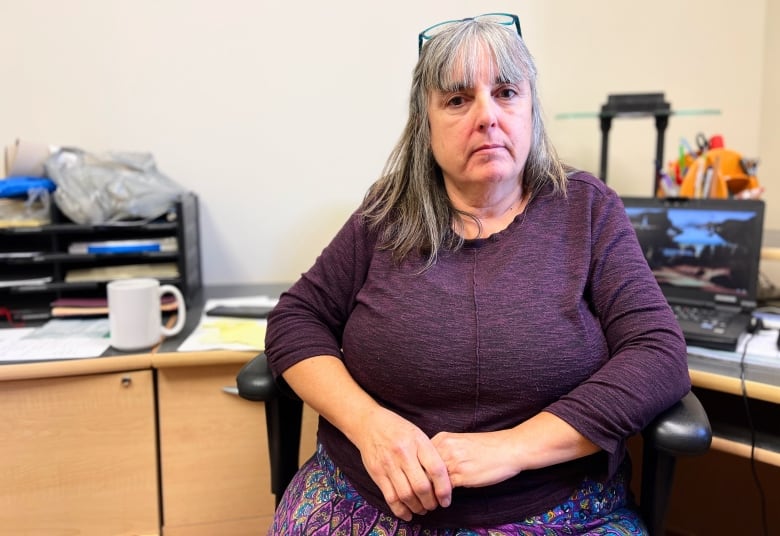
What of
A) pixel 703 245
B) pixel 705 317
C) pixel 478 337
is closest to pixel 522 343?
pixel 478 337

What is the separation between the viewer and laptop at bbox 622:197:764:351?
50.1 inches

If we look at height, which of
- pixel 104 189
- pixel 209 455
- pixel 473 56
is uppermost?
pixel 473 56

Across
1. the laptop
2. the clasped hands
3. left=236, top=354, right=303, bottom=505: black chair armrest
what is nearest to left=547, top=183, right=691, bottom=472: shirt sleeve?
the clasped hands

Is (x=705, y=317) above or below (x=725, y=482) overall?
above

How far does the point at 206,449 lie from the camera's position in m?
1.24

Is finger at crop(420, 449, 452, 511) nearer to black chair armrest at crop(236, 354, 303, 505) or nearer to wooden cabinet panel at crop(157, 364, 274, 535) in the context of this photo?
black chair armrest at crop(236, 354, 303, 505)

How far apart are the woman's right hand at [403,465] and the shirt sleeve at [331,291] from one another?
20cm

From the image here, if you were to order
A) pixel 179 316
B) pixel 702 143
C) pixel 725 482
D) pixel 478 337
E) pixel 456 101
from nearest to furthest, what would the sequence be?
pixel 478 337
pixel 456 101
pixel 179 316
pixel 725 482
pixel 702 143

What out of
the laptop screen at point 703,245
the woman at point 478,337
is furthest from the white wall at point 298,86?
the woman at point 478,337

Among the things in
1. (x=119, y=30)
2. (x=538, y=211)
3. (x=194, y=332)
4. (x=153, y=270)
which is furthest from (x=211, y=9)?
(x=538, y=211)

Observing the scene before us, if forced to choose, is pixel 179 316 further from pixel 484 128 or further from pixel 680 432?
pixel 680 432

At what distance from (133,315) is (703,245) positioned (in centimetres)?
120

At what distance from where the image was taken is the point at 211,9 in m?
1.60

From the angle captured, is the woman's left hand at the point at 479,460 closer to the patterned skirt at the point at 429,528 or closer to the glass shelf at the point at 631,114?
the patterned skirt at the point at 429,528
